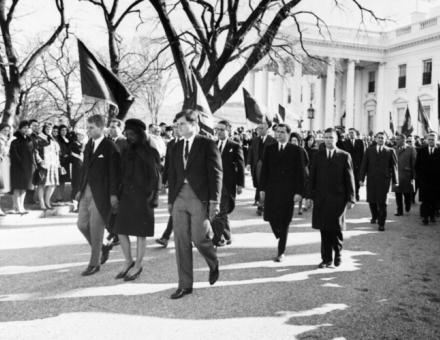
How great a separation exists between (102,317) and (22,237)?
179 inches

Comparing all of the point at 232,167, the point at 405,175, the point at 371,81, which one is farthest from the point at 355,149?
the point at 371,81

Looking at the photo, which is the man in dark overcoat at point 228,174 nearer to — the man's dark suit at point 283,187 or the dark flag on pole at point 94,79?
the man's dark suit at point 283,187

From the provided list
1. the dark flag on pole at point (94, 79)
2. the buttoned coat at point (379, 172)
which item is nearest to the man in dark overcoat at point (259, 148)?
the buttoned coat at point (379, 172)

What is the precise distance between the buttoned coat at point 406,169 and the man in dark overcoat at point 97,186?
839 centimetres

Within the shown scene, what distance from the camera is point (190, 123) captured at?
211 inches

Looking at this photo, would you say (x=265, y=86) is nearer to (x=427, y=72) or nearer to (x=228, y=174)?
(x=427, y=72)

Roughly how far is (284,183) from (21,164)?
20.8 feet

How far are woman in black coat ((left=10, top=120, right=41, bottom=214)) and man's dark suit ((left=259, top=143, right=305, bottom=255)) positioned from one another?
19.4 feet

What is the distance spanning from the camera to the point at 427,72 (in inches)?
1738

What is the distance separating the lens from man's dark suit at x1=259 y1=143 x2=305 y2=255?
6887 mm

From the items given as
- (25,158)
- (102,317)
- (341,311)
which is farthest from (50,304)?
(25,158)

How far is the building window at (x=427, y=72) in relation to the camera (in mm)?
43844

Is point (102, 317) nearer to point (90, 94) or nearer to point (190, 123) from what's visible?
point (190, 123)

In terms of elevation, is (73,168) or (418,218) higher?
(73,168)
